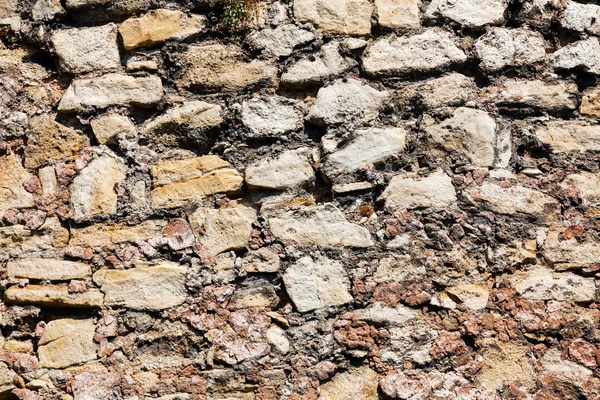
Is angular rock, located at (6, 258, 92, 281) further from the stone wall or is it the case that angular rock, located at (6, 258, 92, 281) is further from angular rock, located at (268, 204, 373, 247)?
angular rock, located at (268, 204, 373, 247)

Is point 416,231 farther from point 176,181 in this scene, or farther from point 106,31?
point 106,31

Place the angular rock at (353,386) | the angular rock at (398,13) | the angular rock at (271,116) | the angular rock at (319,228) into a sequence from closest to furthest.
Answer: the angular rock at (353,386)
the angular rock at (319,228)
the angular rock at (271,116)
the angular rock at (398,13)

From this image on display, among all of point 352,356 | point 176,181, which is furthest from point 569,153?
point 176,181

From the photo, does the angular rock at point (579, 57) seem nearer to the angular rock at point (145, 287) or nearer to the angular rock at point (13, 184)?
the angular rock at point (145, 287)

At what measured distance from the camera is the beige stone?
7.74 ft

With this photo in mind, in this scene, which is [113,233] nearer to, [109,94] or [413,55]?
[109,94]

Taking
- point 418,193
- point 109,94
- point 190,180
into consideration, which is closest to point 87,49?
point 109,94

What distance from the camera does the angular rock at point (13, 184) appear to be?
8.24ft

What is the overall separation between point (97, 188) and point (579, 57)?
5.90 ft

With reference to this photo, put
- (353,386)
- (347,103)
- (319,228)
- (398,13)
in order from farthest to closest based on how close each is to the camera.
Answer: (398,13) < (347,103) < (319,228) < (353,386)

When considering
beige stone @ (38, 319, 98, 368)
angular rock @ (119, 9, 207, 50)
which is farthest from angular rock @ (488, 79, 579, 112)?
beige stone @ (38, 319, 98, 368)

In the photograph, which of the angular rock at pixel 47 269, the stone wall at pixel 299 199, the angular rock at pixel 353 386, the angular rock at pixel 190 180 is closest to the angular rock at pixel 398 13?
the stone wall at pixel 299 199

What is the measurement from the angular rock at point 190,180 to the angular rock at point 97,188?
134mm

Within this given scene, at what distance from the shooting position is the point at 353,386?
235cm
